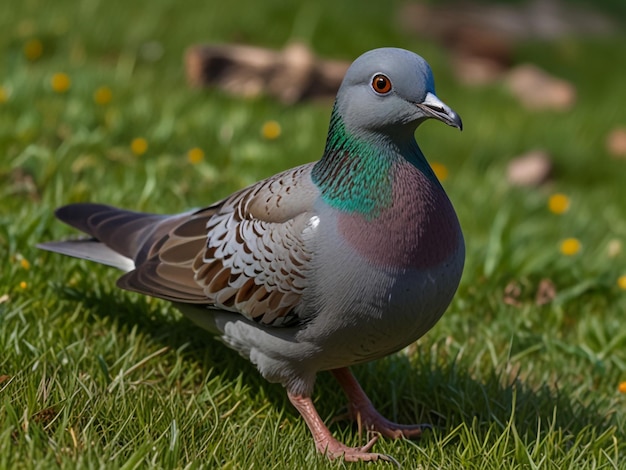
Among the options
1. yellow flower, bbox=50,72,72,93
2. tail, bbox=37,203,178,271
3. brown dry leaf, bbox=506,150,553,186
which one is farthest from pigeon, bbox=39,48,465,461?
brown dry leaf, bbox=506,150,553,186

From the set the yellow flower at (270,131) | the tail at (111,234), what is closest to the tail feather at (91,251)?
the tail at (111,234)

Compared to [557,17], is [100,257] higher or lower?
lower

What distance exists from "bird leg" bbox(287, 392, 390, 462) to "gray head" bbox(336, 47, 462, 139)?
1.07m

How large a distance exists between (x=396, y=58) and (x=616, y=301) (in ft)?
8.24

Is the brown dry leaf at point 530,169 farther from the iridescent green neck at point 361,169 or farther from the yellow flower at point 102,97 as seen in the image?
the iridescent green neck at point 361,169

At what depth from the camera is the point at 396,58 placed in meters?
3.25

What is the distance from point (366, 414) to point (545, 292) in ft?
5.54

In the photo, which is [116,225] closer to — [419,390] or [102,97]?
[419,390]

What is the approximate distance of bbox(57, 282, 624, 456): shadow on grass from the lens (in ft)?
12.5

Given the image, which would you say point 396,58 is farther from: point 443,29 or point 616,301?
point 443,29

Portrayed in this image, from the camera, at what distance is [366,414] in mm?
3750

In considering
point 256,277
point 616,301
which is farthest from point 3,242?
point 616,301

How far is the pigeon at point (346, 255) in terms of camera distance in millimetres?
3258

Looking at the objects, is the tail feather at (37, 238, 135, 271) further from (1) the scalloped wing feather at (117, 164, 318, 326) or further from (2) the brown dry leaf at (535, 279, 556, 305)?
(2) the brown dry leaf at (535, 279, 556, 305)
